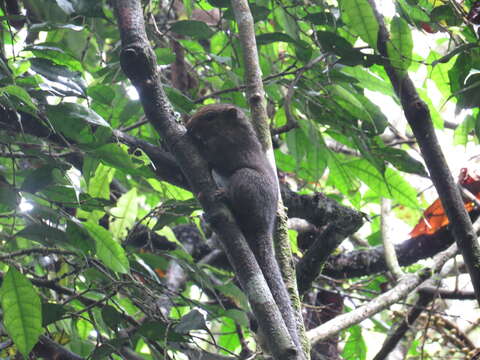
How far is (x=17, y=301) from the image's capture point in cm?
234

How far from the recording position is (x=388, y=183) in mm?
3832

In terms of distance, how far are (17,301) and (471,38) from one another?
2655 millimetres

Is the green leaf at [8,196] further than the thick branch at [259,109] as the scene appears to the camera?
No

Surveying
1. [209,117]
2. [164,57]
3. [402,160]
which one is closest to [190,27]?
[164,57]

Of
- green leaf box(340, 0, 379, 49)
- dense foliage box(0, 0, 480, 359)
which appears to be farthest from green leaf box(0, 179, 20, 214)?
green leaf box(340, 0, 379, 49)

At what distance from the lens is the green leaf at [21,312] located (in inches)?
Answer: 90.0

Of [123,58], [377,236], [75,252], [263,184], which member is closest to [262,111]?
[263,184]

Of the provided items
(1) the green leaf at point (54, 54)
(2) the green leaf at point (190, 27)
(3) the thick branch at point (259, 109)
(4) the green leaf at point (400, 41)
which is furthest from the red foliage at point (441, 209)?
(1) the green leaf at point (54, 54)

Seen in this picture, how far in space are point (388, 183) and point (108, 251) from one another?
2.00 meters

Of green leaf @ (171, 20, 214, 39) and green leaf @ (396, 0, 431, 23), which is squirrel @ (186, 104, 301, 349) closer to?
green leaf @ (171, 20, 214, 39)

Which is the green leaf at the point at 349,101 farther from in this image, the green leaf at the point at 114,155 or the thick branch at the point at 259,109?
the green leaf at the point at 114,155

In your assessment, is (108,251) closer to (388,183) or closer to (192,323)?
(192,323)

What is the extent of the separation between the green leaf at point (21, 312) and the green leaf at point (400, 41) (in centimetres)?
203

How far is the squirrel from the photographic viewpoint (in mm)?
2610
